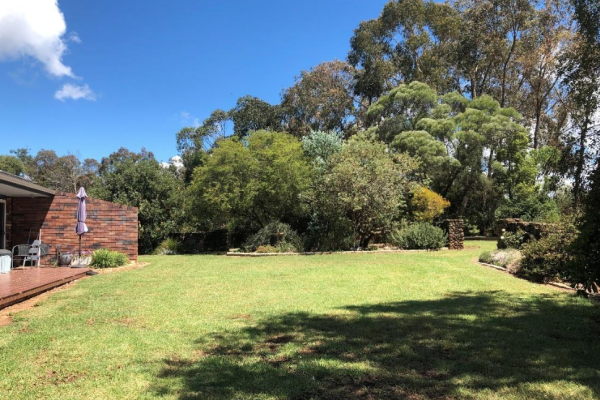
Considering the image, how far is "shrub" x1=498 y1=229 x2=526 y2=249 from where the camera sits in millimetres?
11906

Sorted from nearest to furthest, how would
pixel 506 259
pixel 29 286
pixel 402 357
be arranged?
pixel 402 357, pixel 29 286, pixel 506 259

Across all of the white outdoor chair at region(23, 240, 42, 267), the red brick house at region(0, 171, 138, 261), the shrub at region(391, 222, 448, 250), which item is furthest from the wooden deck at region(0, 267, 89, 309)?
the shrub at region(391, 222, 448, 250)

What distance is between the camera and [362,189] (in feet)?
55.4

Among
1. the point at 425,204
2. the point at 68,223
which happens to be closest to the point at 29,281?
the point at 68,223

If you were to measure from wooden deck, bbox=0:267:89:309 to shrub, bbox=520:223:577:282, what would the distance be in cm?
1141

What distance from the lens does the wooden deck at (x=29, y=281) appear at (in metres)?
7.51

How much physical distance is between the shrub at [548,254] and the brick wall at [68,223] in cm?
1315

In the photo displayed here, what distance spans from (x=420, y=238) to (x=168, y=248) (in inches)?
519

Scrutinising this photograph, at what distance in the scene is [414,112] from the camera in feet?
89.5

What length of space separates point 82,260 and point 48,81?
15189mm

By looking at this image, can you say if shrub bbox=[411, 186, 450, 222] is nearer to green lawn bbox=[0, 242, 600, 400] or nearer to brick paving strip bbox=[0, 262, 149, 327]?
green lawn bbox=[0, 242, 600, 400]

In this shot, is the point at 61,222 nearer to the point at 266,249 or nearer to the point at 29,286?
the point at 29,286

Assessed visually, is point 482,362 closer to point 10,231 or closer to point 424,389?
point 424,389

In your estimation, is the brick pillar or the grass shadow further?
the brick pillar
